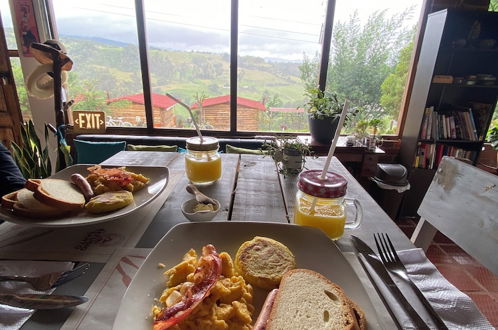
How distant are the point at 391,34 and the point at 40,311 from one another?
11.4 feet

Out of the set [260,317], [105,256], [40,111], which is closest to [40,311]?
[105,256]

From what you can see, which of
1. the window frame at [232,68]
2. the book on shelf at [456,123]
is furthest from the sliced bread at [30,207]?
the book on shelf at [456,123]

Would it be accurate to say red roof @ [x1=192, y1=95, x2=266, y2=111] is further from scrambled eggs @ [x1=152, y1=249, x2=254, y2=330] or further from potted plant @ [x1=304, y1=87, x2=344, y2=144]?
scrambled eggs @ [x1=152, y1=249, x2=254, y2=330]

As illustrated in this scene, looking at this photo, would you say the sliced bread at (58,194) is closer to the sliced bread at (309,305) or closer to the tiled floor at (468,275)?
the sliced bread at (309,305)

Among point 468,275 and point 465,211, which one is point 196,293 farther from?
point 468,275

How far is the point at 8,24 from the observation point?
2777mm

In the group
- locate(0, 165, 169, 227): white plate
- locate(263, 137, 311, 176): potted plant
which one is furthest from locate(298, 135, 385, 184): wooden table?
locate(0, 165, 169, 227): white plate

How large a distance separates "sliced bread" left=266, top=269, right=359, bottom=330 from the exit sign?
3.06 m

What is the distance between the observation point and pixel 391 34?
2.85 meters

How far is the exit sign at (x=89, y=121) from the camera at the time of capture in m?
2.93

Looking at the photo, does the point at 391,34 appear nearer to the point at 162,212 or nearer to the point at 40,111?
the point at 162,212

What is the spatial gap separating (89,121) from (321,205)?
3.04 meters

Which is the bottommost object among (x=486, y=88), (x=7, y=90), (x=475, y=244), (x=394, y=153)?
(x=394, y=153)

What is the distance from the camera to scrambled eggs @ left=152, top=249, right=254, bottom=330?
0.43 metres
